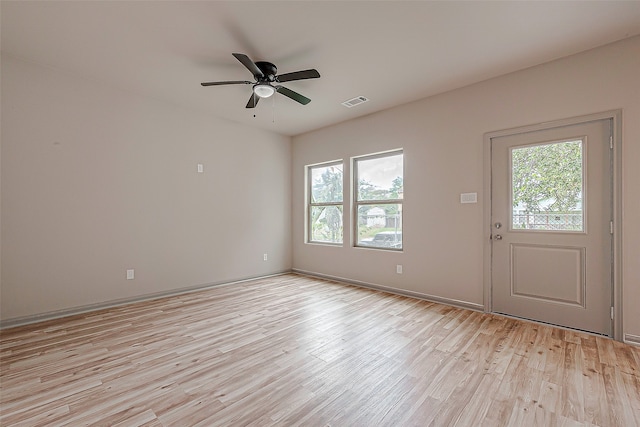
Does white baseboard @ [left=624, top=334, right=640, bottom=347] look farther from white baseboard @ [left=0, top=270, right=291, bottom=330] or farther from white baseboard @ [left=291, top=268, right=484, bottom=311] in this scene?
white baseboard @ [left=0, top=270, right=291, bottom=330]

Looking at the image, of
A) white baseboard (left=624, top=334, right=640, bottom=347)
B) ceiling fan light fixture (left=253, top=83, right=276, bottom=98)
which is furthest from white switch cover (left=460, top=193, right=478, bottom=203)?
ceiling fan light fixture (left=253, top=83, right=276, bottom=98)

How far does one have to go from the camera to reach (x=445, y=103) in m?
3.74

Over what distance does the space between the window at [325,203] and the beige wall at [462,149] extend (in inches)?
14.1

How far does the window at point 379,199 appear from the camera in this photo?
4.35 metres

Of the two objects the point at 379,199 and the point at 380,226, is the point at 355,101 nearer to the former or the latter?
the point at 379,199

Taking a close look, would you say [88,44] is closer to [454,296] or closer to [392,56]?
[392,56]

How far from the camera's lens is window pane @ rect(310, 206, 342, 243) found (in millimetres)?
5227

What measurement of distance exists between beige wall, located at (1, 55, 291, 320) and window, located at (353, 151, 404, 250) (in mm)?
1912

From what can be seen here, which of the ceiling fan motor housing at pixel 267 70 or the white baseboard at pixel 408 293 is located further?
the white baseboard at pixel 408 293

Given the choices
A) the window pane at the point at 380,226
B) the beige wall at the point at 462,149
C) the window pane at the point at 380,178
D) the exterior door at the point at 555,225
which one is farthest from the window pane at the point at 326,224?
the exterior door at the point at 555,225

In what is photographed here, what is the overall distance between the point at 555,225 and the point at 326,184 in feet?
11.5

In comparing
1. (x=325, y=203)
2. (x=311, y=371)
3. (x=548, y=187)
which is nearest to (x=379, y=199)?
(x=325, y=203)

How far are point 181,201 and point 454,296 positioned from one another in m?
4.09

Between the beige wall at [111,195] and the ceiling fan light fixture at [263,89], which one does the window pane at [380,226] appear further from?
the ceiling fan light fixture at [263,89]
